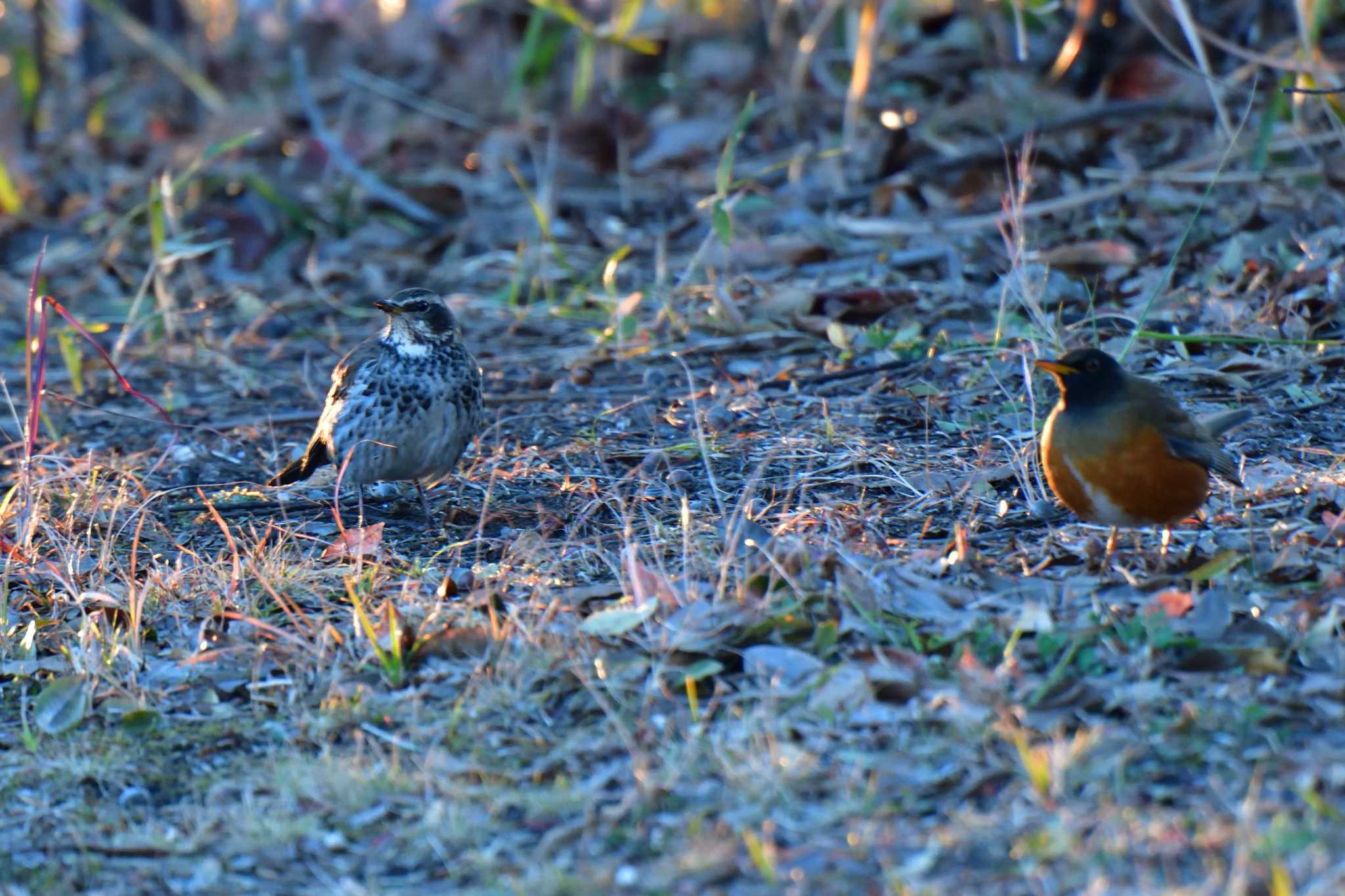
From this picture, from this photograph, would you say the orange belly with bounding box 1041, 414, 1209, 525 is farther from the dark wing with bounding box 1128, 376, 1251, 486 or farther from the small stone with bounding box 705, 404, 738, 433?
the small stone with bounding box 705, 404, 738, 433

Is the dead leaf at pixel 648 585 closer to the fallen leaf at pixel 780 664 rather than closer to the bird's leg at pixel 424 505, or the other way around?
the fallen leaf at pixel 780 664

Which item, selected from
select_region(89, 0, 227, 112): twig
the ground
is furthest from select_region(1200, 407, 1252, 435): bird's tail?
select_region(89, 0, 227, 112): twig

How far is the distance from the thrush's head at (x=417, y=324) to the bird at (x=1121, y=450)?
2546mm

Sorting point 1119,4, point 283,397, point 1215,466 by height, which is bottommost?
point 283,397

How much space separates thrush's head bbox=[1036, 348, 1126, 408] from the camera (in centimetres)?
471

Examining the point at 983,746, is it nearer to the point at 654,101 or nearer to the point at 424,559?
the point at 424,559

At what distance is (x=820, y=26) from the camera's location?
A: 9.32 metres

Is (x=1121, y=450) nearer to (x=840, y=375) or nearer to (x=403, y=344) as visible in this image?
(x=840, y=375)

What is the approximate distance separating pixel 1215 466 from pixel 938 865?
193 cm

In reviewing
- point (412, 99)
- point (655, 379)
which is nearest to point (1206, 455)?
point (655, 379)

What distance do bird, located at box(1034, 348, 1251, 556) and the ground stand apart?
7.8 inches

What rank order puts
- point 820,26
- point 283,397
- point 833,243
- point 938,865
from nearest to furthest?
point 938,865 → point 283,397 → point 833,243 → point 820,26

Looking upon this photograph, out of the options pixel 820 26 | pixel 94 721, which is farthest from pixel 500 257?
pixel 94 721

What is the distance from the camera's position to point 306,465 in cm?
646
